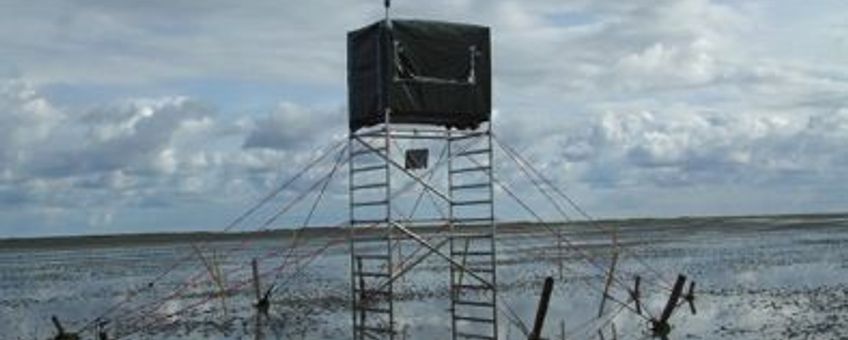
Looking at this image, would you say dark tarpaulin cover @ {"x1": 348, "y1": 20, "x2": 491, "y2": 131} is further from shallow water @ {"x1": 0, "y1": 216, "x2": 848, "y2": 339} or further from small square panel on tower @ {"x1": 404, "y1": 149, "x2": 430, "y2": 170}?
shallow water @ {"x1": 0, "y1": 216, "x2": 848, "y2": 339}

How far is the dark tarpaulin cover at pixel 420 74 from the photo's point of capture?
18.6m

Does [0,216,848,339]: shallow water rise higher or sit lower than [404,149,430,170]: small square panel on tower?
lower

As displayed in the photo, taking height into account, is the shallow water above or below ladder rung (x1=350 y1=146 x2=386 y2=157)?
below

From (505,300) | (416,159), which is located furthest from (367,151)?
(505,300)

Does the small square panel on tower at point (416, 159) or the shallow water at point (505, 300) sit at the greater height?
the small square panel on tower at point (416, 159)

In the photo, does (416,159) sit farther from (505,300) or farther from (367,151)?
(505,300)

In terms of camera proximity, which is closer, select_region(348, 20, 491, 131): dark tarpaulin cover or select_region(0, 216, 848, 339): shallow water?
select_region(348, 20, 491, 131): dark tarpaulin cover

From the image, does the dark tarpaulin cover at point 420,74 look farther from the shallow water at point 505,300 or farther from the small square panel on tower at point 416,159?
the shallow water at point 505,300

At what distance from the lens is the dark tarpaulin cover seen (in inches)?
732

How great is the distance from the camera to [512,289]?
45406mm

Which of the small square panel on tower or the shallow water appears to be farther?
the shallow water

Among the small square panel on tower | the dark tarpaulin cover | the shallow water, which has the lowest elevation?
the shallow water

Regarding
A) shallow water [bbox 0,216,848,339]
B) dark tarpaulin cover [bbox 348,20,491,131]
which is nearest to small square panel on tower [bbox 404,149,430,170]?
dark tarpaulin cover [bbox 348,20,491,131]

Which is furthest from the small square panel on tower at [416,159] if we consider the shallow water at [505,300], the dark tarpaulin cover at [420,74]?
the shallow water at [505,300]
